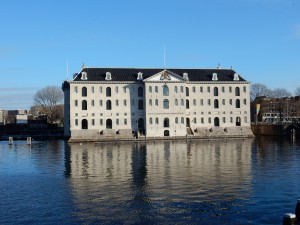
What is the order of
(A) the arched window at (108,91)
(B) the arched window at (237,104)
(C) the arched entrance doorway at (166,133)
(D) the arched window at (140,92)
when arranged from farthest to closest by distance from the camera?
(B) the arched window at (237,104) → (D) the arched window at (140,92) → (C) the arched entrance doorway at (166,133) → (A) the arched window at (108,91)

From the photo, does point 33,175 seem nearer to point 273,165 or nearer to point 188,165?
point 188,165

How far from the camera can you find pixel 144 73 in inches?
3713

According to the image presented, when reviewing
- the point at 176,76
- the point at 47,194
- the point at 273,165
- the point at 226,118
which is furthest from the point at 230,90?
the point at 47,194

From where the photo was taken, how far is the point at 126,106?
91.7 metres

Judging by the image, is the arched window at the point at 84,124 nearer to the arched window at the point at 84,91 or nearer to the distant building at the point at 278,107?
the arched window at the point at 84,91

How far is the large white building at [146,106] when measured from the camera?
293 feet

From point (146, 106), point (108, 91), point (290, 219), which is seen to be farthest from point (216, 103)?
point (290, 219)

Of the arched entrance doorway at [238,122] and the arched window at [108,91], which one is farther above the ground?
the arched window at [108,91]

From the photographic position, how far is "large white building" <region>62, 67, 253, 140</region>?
293 ft

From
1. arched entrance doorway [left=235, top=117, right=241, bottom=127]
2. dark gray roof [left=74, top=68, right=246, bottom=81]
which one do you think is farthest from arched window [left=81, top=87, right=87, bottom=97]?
arched entrance doorway [left=235, top=117, right=241, bottom=127]

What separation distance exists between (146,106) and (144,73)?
Result: 30.3ft

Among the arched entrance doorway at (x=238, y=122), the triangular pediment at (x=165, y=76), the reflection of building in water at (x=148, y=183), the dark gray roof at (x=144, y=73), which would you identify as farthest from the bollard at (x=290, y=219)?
the arched entrance doorway at (x=238, y=122)

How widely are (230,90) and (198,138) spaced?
15993 millimetres

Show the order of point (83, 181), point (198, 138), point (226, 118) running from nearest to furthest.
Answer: point (83, 181)
point (198, 138)
point (226, 118)
